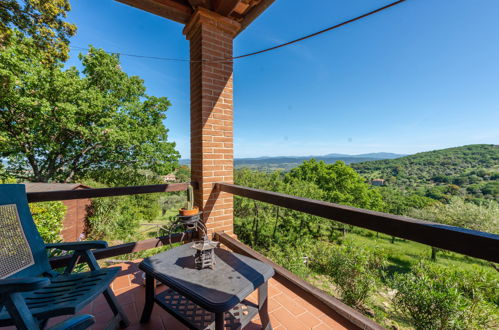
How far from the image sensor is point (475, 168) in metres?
19.5

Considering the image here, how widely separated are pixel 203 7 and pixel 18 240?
2620mm

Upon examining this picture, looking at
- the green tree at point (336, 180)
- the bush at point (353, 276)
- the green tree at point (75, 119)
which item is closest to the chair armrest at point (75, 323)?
the bush at point (353, 276)

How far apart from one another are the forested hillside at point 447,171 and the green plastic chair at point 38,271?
22.9 meters

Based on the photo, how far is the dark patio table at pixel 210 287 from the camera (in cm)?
101

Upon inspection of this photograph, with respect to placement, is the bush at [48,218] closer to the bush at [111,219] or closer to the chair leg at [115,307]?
the bush at [111,219]

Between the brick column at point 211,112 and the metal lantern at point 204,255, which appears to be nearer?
the metal lantern at point 204,255

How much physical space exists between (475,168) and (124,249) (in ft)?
94.3

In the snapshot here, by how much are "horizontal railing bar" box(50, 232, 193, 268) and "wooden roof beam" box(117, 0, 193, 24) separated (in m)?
2.41

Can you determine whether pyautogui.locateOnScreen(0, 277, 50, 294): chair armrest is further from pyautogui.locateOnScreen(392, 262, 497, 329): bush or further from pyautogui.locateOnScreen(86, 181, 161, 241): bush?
pyautogui.locateOnScreen(86, 181, 161, 241): bush

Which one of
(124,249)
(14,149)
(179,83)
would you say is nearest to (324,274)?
(124,249)

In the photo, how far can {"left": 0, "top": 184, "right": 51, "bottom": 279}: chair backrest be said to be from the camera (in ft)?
4.38

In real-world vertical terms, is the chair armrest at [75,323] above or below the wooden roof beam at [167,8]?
below

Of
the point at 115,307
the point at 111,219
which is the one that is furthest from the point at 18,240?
the point at 111,219

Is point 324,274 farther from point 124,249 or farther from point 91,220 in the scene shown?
point 91,220
